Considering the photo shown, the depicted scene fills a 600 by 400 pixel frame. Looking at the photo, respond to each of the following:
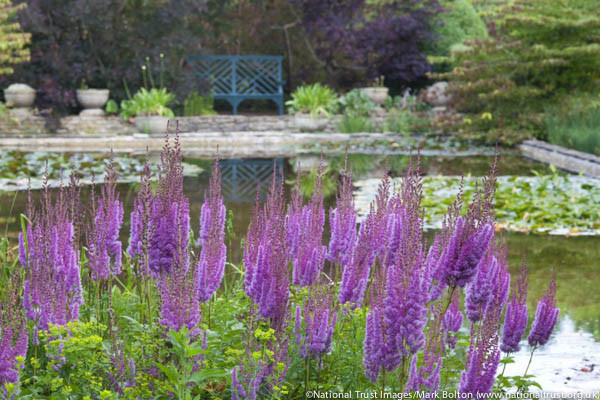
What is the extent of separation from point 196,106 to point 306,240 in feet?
55.0

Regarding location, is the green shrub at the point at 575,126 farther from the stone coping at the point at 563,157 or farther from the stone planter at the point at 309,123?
the stone planter at the point at 309,123

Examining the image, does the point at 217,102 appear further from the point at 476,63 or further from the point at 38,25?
the point at 476,63

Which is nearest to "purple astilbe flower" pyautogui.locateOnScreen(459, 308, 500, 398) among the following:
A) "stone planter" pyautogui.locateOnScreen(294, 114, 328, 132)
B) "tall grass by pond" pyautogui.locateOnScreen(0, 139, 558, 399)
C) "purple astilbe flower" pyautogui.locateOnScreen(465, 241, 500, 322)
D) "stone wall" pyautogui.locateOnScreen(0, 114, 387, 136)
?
"tall grass by pond" pyautogui.locateOnScreen(0, 139, 558, 399)

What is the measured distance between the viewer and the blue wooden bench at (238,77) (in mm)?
20017

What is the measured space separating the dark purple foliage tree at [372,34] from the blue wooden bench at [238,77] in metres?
1.63

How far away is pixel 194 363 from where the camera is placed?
2.39 metres

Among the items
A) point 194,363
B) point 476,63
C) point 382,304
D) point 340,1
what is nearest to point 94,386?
point 194,363

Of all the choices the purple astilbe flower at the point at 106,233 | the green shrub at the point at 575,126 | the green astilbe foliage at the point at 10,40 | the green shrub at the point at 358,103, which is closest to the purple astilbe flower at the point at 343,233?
the purple astilbe flower at the point at 106,233

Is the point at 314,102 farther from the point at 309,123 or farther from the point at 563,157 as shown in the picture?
the point at 563,157

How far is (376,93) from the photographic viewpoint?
19031mm

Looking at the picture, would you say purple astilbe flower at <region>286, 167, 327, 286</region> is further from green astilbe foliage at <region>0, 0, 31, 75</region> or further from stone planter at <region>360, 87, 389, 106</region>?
stone planter at <region>360, 87, 389, 106</region>

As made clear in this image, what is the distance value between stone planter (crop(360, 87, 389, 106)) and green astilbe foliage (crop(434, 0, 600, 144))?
343 centimetres

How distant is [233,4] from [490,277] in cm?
1987

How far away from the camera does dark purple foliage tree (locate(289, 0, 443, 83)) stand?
64.2 feet
